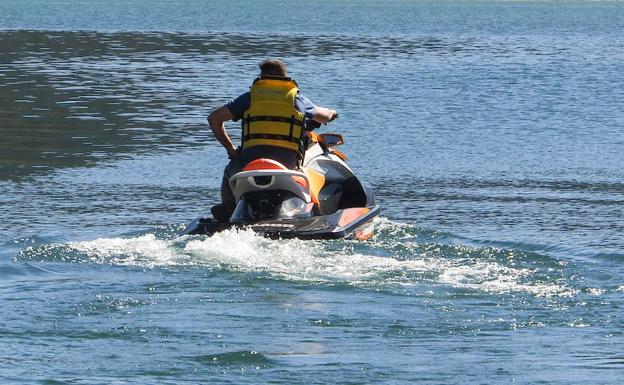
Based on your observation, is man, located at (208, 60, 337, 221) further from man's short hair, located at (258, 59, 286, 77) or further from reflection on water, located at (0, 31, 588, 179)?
reflection on water, located at (0, 31, 588, 179)

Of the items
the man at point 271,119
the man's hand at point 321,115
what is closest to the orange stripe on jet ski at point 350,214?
the man at point 271,119

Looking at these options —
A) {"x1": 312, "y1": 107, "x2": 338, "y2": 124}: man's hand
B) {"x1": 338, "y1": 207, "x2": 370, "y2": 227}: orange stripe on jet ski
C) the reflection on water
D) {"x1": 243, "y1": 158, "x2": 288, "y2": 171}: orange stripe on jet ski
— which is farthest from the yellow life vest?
the reflection on water

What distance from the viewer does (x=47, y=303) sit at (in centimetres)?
1023

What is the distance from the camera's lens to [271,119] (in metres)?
13.4

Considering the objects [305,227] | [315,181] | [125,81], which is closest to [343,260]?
[305,227]

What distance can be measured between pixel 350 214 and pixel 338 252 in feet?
4.46

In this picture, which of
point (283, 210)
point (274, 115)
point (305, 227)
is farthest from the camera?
point (274, 115)

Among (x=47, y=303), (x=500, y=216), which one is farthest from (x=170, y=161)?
(x=47, y=303)

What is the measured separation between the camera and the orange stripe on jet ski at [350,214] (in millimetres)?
13109

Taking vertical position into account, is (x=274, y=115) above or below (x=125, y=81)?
above

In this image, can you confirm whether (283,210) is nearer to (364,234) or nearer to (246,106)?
(364,234)

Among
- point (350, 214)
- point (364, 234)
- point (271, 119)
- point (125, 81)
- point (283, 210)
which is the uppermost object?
point (271, 119)

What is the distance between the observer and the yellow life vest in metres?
13.3

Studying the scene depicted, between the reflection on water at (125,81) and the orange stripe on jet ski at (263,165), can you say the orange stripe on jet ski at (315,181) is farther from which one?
the reflection on water at (125,81)
